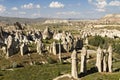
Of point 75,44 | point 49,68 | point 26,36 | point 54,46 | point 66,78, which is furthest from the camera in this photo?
point 26,36

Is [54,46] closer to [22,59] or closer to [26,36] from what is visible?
[22,59]

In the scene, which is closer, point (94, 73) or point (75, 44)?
point (94, 73)

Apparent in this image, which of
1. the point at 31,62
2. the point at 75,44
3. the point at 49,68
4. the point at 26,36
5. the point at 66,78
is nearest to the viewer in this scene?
the point at 66,78

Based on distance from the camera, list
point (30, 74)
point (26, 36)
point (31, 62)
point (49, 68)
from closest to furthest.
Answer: point (30, 74) < point (49, 68) < point (31, 62) < point (26, 36)

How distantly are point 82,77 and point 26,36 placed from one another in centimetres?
10705

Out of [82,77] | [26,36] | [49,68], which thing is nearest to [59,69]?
[49,68]

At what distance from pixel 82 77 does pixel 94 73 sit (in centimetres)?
414

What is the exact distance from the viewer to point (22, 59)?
107 meters

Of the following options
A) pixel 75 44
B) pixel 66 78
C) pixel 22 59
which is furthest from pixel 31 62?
pixel 66 78

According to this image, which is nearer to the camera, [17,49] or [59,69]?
[59,69]

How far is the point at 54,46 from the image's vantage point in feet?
376

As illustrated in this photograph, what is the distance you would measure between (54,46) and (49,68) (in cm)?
1980

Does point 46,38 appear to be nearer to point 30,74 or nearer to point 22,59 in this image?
point 22,59

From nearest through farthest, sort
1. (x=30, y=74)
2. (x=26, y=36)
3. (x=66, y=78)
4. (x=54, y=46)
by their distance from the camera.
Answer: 1. (x=66, y=78)
2. (x=30, y=74)
3. (x=54, y=46)
4. (x=26, y=36)
